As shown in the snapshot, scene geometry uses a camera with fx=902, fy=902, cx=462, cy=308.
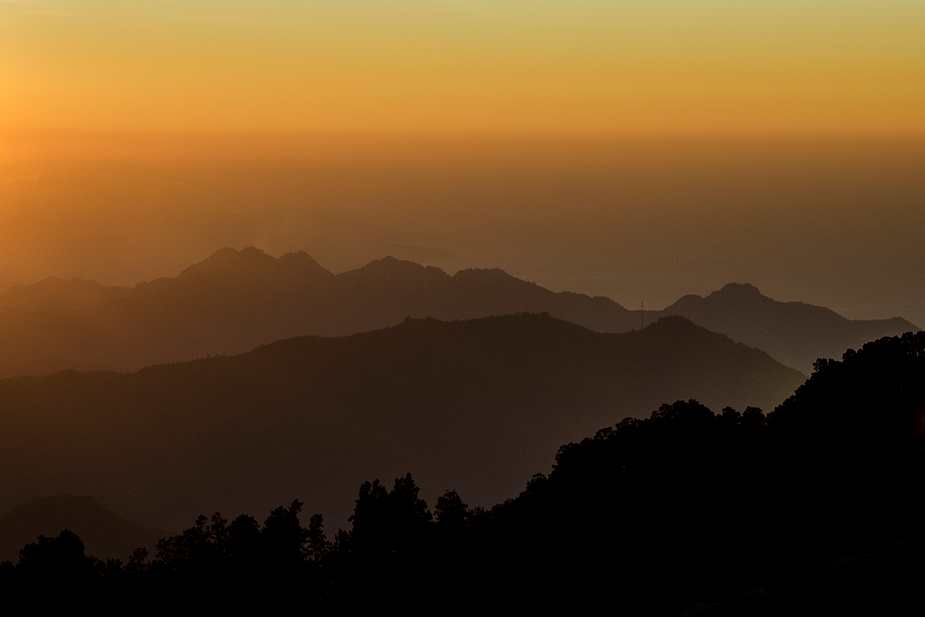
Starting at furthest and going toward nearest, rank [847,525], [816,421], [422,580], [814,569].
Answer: [816,421] < [422,580] < [847,525] < [814,569]

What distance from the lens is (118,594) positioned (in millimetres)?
71562

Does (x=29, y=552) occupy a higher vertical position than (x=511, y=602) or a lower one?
higher

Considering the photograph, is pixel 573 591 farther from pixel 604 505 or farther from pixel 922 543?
pixel 922 543

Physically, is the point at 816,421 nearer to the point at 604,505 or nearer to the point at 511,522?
the point at 604,505

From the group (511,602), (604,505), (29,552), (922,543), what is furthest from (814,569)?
(29,552)

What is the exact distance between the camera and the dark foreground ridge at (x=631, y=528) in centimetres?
4984

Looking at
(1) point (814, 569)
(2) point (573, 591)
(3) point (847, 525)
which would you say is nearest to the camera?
(1) point (814, 569)

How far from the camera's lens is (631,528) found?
6550cm

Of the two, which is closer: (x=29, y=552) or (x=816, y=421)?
(x=29, y=552)

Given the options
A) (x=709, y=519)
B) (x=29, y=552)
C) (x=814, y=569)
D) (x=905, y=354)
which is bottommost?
(x=814, y=569)

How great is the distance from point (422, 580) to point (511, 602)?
29.6ft

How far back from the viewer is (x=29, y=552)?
73.0m

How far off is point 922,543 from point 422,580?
36.1 meters

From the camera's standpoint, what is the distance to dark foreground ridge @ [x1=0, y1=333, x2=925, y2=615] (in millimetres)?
49844
